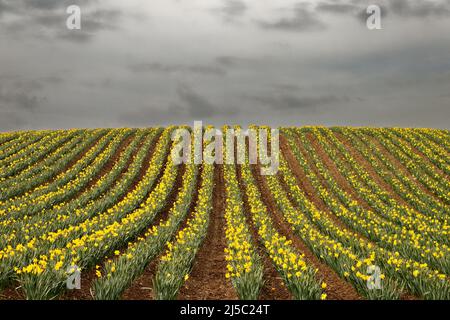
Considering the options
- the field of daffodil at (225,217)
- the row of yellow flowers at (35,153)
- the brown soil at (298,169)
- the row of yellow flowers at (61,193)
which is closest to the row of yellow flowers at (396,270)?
the field of daffodil at (225,217)

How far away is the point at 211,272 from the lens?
10.3 meters

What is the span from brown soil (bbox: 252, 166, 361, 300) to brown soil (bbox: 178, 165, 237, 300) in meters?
2.24

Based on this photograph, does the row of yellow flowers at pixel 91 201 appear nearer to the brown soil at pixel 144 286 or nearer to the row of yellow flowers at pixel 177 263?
the brown soil at pixel 144 286

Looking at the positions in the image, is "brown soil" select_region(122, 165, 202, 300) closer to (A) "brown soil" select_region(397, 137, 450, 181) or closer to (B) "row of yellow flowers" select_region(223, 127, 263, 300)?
(B) "row of yellow flowers" select_region(223, 127, 263, 300)

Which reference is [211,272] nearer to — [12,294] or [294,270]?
[294,270]

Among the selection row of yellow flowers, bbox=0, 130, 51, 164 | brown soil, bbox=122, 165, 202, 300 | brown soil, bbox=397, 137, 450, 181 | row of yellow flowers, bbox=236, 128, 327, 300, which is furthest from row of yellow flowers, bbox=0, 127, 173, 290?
brown soil, bbox=397, 137, 450, 181

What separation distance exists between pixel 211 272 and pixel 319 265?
305cm

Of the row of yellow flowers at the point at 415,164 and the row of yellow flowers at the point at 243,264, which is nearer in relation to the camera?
the row of yellow flowers at the point at 243,264

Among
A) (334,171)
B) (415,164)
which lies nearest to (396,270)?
(334,171)

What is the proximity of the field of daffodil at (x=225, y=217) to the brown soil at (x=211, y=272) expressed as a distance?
0.16 ft

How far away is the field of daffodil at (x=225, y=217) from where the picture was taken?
26.6ft

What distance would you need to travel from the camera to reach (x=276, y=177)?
2545 cm

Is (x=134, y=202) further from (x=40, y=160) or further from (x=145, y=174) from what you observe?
(x=40, y=160)

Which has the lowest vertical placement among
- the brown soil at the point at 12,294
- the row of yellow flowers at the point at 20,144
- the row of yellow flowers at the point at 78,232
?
the brown soil at the point at 12,294
